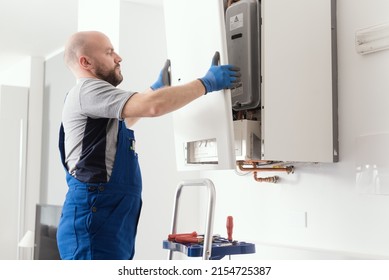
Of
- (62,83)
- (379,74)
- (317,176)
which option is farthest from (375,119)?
(62,83)

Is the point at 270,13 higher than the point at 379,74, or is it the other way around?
the point at 270,13

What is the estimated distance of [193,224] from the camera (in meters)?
3.52

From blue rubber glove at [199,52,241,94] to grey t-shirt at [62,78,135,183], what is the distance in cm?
34

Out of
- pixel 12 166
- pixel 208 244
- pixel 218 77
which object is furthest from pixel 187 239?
pixel 12 166

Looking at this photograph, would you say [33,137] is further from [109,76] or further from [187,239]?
[187,239]

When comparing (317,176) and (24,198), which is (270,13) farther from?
(24,198)

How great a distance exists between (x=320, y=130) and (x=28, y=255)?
4.09 metres

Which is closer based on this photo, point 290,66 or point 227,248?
point 227,248

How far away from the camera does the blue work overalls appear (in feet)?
7.16

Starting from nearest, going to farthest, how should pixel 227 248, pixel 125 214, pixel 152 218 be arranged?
pixel 227 248 → pixel 125 214 → pixel 152 218

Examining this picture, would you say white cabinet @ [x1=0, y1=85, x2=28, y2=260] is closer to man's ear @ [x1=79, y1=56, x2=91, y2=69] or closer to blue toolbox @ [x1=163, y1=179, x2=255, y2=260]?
man's ear @ [x1=79, y1=56, x2=91, y2=69]

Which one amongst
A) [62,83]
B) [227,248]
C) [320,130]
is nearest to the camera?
[227,248]

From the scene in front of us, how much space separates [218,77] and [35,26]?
10.1 feet

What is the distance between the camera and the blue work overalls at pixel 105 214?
2184mm
